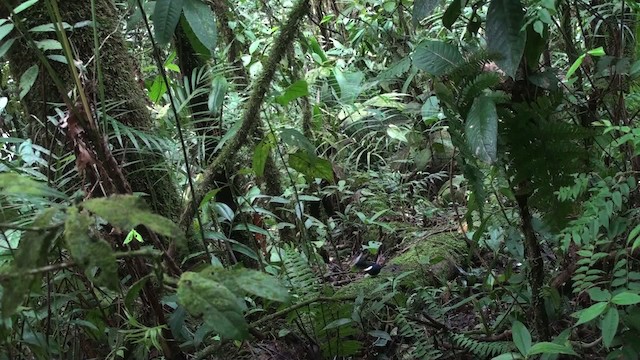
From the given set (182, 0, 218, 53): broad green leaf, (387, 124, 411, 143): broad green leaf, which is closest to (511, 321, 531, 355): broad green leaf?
(182, 0, 218, 53): broad green leaf

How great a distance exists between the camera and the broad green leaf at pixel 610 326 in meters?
1.25

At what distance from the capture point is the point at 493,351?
1617 mm

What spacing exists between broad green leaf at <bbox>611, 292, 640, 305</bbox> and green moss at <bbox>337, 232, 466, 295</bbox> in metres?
0.99

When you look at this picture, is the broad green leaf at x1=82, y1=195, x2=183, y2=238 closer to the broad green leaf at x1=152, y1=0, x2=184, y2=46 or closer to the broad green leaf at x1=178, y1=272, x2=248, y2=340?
the broad green leaf at x1=178, y1=272, x2=248, y2=340

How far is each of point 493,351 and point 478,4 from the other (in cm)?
102

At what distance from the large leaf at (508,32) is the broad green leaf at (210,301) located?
0.88 metres

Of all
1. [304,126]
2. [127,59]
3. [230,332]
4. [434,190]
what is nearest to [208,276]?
[230,332]

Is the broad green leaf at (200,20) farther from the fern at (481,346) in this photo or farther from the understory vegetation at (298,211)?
the fern at (481,346)

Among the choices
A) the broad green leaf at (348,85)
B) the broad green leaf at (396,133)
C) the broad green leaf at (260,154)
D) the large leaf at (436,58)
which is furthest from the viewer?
the broad green leaf at (396,133)

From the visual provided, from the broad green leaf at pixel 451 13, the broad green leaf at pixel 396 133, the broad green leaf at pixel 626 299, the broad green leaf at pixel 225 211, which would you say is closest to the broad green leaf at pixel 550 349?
the broad green leaf at pixel 626 299

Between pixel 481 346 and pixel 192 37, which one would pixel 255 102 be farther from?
pixel 481 346

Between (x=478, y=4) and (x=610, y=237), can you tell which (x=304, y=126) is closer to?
(x=478, y=4)

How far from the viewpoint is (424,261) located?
8.01 ft

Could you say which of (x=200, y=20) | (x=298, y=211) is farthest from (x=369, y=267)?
(x=200, y=20)
